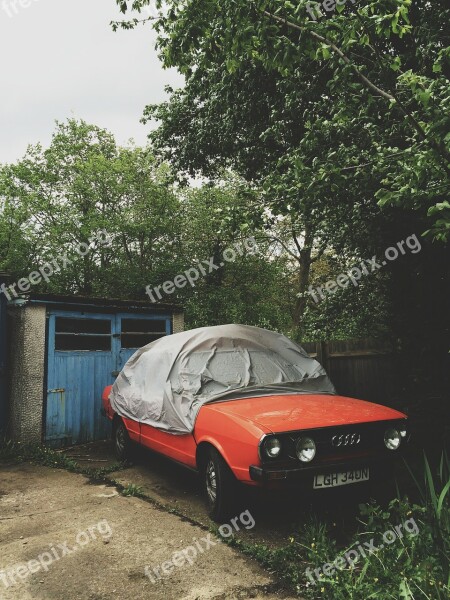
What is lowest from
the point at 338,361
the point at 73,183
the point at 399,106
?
the point at 338,361

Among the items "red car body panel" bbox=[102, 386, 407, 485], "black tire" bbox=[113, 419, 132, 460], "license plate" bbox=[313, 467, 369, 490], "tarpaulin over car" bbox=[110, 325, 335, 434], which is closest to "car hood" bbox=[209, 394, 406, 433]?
"red car body panel" bbox=[102, 386, 407, 485]

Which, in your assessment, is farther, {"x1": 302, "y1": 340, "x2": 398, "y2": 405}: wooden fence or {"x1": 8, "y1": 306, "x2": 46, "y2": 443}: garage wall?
{"x1": 8, "y1": 306, "x2": 46, "y2": 443}: garage wall

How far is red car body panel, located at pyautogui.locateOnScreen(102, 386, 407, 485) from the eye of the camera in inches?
143

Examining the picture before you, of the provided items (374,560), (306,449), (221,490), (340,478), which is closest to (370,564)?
(374,560)

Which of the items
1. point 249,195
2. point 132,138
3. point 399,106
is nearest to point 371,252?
point 249,195

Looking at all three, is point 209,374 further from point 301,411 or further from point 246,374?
point 301,411

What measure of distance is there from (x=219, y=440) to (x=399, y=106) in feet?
10.6

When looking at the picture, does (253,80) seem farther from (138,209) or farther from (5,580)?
(138,209)

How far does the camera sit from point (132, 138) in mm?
21359

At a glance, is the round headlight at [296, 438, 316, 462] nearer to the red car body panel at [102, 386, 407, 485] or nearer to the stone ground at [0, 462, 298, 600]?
the red car body panel at [102, 386, 407, 485]

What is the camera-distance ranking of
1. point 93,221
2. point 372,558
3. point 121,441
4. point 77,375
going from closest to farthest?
point 372,558, point 121,441, point 77,375, point 93,221

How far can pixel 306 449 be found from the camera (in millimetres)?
3641

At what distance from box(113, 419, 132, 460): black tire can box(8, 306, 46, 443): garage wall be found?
5.09 feet

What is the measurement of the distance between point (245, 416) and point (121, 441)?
3100mm
